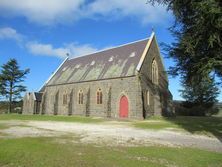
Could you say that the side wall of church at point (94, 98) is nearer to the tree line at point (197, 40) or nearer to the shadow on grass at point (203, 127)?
the shadow on grass at point (203, 127)

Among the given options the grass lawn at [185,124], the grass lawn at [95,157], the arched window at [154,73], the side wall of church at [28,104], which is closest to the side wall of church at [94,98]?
the side wall of church at [28,104]

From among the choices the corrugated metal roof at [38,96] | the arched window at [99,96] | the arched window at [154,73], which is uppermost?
the arched window at [154,73]

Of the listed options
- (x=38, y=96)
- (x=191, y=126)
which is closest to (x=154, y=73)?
(x=191, y=126)

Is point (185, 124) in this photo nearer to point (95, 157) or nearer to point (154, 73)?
point (154, 73)

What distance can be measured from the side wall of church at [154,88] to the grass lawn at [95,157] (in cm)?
2427

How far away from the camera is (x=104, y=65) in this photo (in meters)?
40.9

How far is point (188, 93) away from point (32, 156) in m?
46.6

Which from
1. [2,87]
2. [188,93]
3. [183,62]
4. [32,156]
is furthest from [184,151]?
[2,87]

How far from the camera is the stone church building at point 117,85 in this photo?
34406 millimetres

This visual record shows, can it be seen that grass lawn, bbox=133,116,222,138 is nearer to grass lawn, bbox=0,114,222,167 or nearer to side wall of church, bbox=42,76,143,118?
side wall of church, bbox=42,76,143,118

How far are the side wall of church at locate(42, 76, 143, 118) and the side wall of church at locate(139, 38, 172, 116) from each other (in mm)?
1546

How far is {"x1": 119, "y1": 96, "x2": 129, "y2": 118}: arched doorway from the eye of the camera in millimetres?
34503

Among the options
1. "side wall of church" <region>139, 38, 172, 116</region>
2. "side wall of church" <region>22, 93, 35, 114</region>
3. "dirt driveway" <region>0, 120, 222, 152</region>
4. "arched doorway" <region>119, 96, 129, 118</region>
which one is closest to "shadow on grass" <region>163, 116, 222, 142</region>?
"dirt driveway" <region>0, 120, 222, 152</region>

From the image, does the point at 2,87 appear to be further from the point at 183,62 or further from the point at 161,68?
the point at 183,62
